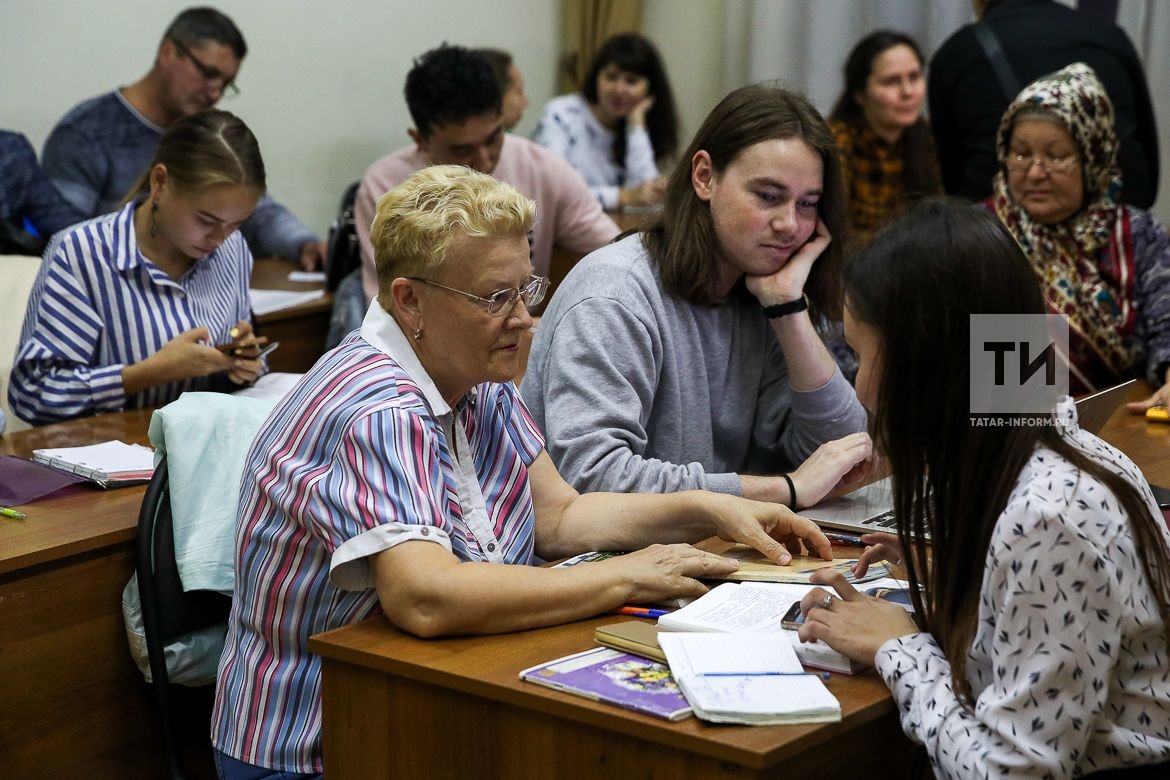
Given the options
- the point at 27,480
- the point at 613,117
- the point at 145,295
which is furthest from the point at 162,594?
the point at 613,117

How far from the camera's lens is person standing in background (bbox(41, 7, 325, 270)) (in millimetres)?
4000

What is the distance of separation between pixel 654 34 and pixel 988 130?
2.85 meters

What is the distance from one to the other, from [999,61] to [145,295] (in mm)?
2453

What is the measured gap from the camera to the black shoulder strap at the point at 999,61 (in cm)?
374

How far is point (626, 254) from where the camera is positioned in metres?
2.17

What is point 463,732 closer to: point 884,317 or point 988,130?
point 884,317

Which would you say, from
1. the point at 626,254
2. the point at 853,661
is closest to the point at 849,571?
the point at 853,661

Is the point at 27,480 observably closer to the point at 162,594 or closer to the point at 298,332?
the point at 162,594

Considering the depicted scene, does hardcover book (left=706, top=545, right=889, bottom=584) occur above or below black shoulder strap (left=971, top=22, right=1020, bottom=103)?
below

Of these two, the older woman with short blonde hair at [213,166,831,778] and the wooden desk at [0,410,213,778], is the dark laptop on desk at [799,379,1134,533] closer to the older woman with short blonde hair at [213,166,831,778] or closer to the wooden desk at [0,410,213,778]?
the older woman with short blonde hair at [213,166,831,778]

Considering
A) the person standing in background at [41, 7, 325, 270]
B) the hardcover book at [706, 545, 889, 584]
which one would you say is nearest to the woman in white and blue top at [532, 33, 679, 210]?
the person standing in background at [41, 7, 325, 270]

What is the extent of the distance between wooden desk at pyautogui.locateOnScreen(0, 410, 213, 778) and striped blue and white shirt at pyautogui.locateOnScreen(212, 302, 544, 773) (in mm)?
361

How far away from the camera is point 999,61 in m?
3.77

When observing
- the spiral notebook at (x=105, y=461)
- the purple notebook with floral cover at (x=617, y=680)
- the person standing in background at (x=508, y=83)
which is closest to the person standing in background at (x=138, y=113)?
the person standing in background at (x=508, y=83)
